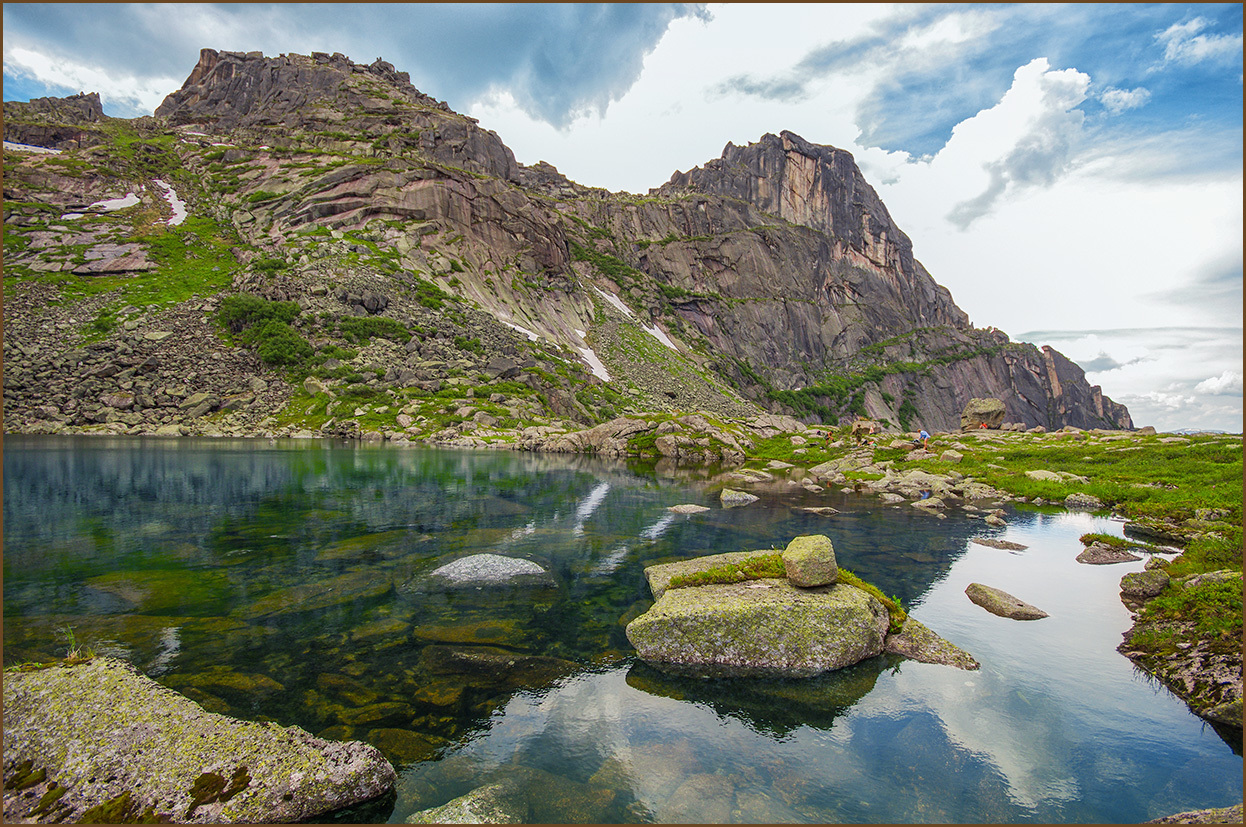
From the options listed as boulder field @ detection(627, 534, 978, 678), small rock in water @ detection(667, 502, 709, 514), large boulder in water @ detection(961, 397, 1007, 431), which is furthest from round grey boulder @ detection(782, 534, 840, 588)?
large boulder in water @ detection(961, 397, 1007, 431)

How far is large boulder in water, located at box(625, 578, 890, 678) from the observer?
12.8m

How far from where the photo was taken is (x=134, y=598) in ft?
50.5

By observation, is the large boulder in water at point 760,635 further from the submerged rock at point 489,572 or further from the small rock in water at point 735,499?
the small rock in water at point 735,499

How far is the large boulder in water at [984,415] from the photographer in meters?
78.2

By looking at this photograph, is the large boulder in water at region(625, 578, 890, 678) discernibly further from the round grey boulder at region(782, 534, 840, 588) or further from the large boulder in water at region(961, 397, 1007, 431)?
the large boulder in water at region(961, 397, 1007, 431)

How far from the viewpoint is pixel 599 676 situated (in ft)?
40.5

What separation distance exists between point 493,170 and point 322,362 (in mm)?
119799

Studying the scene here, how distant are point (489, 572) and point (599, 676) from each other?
7.08m

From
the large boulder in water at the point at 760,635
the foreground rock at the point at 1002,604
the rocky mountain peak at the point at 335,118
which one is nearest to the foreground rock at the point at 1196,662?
the foreground rock at the point at 1002,604

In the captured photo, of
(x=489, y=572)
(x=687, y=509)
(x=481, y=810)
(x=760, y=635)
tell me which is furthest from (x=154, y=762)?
(x=687, y=509)

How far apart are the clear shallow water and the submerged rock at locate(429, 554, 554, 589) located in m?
0.88

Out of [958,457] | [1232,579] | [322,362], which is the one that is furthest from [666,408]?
[1232,579]

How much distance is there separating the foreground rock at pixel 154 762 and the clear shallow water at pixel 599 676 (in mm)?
955

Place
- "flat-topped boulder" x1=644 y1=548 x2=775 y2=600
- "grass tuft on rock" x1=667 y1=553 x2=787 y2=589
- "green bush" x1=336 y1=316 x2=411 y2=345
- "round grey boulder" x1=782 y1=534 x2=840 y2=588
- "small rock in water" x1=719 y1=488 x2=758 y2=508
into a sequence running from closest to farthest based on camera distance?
"round grey boulder" x1=782 y1=534 x2=840 y2=588 → "grass tuft on rock" x1=667 y1=553 x2=787 y2=589 → "flat-topped boulder" x1=644 y1=548 x2=775 y2=600 → "small rock in water" x1=719 y1=488 x2=758 y2=508 → "green bush" x1=336 y1=316 x2=411 y2=345
